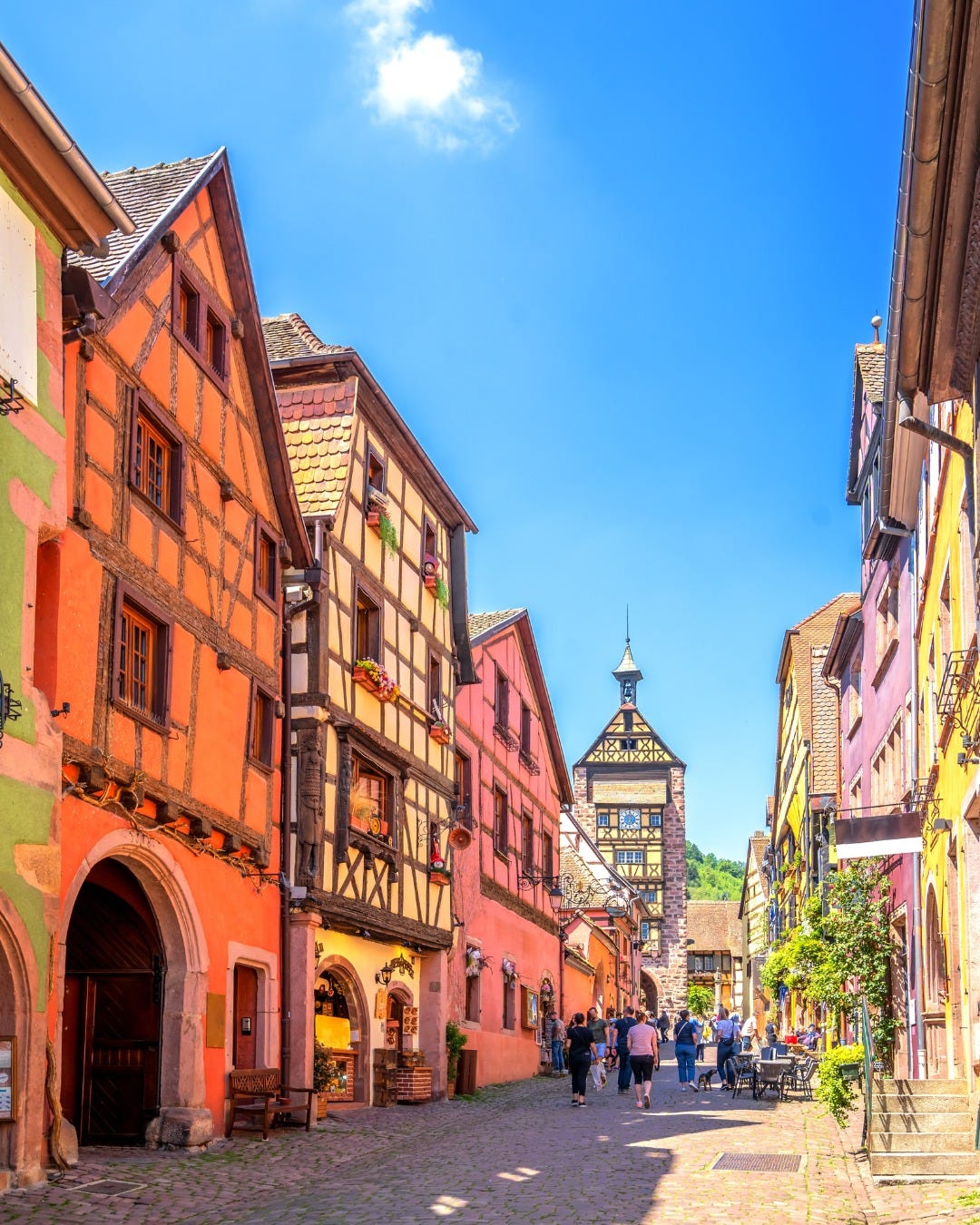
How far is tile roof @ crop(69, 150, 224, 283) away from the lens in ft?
47.4

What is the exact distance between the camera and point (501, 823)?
30609 millimetres

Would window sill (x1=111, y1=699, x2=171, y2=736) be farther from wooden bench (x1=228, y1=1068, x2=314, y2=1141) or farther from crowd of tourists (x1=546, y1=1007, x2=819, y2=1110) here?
crowd of tourists (x1=546, y1=1007, x2=819, y2=1110)

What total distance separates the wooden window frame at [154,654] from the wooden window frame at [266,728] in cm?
245

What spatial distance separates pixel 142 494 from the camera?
14430 millimetres

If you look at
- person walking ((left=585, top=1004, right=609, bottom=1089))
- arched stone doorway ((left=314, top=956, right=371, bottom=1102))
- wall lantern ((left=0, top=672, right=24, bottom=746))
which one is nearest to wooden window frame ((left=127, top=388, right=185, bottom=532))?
wall lantern ((left=0, top=672, right=24, bottom=746))

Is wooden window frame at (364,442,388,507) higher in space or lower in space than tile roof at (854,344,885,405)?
lower

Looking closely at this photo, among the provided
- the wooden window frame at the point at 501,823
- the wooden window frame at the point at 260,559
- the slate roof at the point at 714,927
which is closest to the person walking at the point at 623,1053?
the wooden window frame at the point at 501,823

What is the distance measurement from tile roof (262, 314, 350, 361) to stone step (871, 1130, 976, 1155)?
1208 cm

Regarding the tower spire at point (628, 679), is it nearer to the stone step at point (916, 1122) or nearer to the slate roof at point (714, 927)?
the slate roof at point (714, 927)

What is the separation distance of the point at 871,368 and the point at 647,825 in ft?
168

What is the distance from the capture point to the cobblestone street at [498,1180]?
35.1 ft

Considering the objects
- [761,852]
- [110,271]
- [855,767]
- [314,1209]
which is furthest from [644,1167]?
[761,852]

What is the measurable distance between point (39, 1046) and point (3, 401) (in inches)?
183

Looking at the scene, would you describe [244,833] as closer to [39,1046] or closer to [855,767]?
[39,1046]
